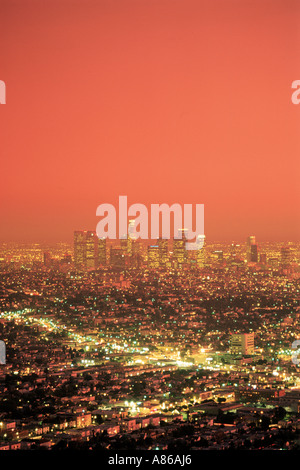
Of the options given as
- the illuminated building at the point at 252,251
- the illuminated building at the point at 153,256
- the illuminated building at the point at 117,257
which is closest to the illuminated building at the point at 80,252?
the illuminated building at the point at 117,257

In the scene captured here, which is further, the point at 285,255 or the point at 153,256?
the point at 153,256

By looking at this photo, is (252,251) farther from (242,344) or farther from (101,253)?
(242,344)

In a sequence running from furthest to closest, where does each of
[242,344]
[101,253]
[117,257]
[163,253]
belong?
[163,253], [117,257], [101,253], [242,344]

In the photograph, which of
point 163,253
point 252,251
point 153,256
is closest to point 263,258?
point 252,251

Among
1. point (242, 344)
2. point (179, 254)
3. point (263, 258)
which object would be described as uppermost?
point (179, 254)

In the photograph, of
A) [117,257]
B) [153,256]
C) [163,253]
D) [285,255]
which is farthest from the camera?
[153,256]


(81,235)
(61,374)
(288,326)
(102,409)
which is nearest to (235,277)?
(81,235)

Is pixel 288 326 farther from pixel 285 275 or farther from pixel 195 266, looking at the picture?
pixel 195 266

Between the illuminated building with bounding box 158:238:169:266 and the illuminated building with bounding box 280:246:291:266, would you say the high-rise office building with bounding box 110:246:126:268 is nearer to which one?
the illuminated building with bounding box 158:238:169:266
